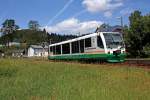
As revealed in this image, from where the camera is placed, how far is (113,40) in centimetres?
2711

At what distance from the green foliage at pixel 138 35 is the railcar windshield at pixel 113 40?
74.9ft

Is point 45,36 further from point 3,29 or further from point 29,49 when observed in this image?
point 29,49

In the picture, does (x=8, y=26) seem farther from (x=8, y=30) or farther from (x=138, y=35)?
(x=138, y=35)

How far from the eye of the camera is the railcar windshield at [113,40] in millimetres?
26469

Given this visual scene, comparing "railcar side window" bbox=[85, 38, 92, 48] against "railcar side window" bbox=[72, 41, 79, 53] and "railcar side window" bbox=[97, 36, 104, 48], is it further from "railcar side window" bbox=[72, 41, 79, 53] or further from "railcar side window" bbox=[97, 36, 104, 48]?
"railcar side window" bbox=[72, 41, 79, 53]

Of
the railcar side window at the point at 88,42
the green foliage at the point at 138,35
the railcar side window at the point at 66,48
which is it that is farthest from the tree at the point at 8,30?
the railcar side window at the point at 88,42

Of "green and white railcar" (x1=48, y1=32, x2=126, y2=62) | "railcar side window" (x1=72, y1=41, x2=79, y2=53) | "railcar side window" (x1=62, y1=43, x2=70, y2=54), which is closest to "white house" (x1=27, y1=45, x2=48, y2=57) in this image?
"railcar side window" (x1=62, y1=43, x2=70, y2=54)

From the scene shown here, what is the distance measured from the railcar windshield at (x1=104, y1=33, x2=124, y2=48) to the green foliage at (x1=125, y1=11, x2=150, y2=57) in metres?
22.8

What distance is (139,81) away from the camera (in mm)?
13102

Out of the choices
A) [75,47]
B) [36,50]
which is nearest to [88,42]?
[75,47]

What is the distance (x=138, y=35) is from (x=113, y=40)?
24.7 metres

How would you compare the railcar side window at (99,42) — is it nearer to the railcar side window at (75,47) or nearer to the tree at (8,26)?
the railcar side window at (75,47)

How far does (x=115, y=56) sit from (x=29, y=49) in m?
97.5

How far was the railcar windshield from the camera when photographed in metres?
26.5
